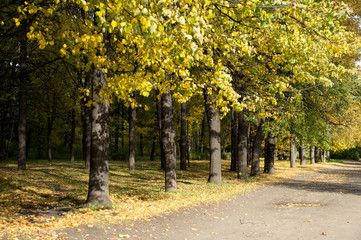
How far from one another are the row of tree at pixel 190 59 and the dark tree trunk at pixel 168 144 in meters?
0.04

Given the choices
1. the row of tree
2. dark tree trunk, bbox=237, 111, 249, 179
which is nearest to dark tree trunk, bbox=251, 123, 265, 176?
the row of tree

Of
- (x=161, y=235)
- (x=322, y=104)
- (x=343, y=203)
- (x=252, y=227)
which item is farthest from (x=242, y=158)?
(x=161, y=235)

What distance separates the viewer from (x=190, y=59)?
6797mm

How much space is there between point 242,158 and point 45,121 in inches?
968

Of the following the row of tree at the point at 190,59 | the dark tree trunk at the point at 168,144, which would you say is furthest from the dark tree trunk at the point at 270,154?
the dark tree trunk at the point at 168,144

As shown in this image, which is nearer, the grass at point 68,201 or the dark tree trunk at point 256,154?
the grass at point 68,201

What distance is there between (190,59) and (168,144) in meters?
6.92

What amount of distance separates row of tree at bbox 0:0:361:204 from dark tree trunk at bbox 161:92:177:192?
4cm

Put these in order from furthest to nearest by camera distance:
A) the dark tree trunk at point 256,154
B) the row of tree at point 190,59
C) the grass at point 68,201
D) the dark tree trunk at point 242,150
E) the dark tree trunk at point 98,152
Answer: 1. the dark tree trunk at point 256,154
2. the dark tree trunk at point 242,150
3. the dark tree trunk at point 98,152
4. the grass at point 68,201
5. the row of tree at point 190,59

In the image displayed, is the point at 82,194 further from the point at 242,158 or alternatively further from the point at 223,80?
the point at 242,158

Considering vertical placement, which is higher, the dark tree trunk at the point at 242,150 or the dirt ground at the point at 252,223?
the dark tree trunk at the point at 242,150

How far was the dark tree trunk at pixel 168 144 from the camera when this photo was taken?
13102mm

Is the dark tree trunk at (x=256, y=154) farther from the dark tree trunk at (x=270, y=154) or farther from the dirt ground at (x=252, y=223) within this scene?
the dirt ground at (x=252, y=223)

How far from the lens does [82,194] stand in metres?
12.7
